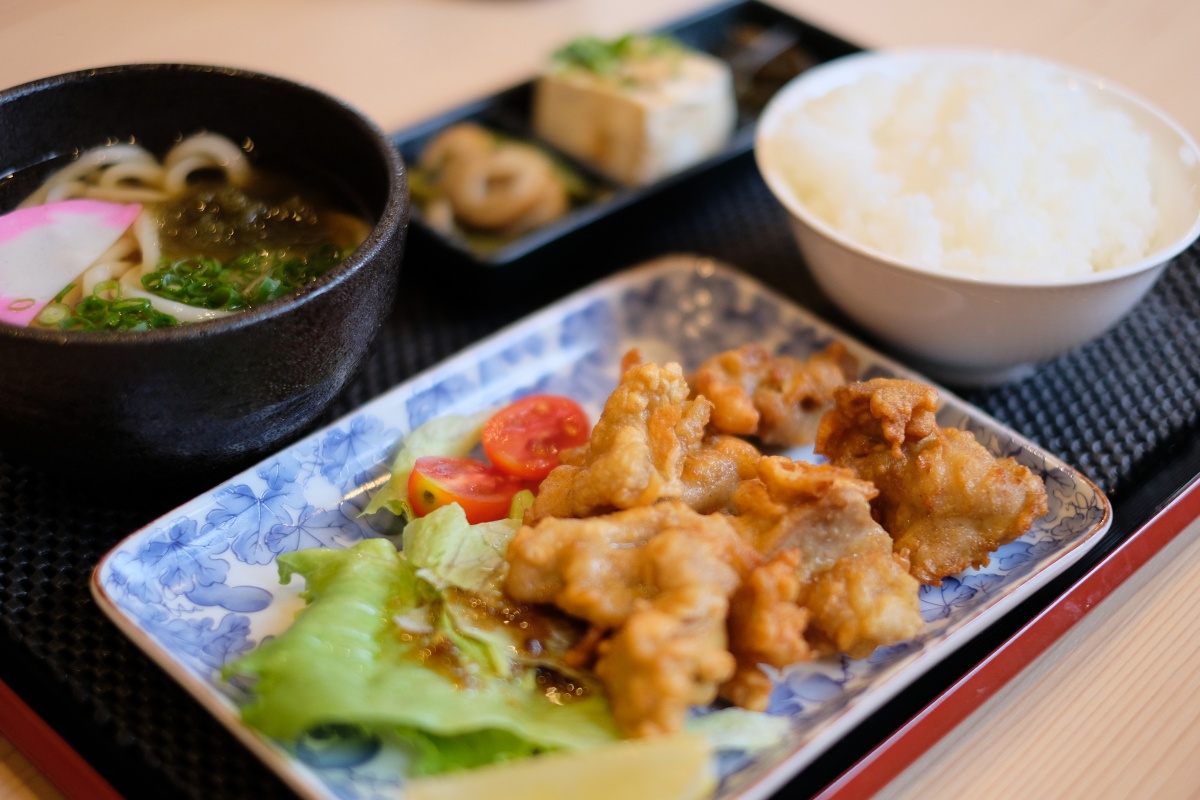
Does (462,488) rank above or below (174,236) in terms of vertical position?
below

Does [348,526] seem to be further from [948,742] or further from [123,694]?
[948,742]

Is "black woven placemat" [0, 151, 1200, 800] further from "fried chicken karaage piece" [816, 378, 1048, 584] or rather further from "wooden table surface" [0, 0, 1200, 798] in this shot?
"wooden table surface" [0, 0, 1200, 798]

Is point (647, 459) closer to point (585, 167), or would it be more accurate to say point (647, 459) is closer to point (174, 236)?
point (174, 236)

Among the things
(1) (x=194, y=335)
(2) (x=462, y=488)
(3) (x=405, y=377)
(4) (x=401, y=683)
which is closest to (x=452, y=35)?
(3) (x=405, y=377)

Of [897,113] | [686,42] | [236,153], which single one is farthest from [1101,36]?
[236,153]

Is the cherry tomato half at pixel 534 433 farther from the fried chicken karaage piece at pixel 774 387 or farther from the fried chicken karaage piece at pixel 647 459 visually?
the fried chicken karaage piece at pixel 774 387

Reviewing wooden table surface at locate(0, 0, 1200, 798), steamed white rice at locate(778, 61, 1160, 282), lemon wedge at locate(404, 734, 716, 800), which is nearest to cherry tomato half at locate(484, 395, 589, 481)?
lemon wedge at locate(404, 734, 716, 800)
